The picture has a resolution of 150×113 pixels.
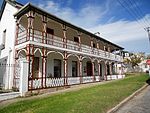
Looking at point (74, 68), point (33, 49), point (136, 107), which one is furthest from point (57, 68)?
point (136, 107)

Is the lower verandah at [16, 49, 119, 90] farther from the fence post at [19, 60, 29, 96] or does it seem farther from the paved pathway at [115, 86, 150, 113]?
the paved pathway at [115, 86, 150, 113]

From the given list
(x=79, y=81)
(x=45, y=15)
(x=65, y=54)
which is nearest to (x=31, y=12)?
(x=45, y=15)

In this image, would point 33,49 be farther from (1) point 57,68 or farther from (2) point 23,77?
(1) point 57,68

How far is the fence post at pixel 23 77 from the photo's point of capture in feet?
36.1

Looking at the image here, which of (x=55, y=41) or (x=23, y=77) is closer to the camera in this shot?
(x=23, y=77)

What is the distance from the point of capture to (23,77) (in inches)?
435

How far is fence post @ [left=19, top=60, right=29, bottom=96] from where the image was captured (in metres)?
11.0

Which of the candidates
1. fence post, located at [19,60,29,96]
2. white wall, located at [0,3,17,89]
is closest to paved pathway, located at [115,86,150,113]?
fence post, located at [19,60,29,96]

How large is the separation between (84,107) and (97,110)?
0.68 meters

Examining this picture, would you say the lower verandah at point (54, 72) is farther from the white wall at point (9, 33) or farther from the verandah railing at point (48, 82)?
the white wall at point (9, 33)

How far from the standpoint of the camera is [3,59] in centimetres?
1652

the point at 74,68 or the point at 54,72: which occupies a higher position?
the point at 74,68

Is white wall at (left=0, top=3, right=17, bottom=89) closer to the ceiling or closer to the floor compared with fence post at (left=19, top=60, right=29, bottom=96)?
closer to the ceiling

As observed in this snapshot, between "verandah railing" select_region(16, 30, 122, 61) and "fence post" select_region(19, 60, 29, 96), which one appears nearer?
"fence post" select_region(19, 60, 29, 96)
